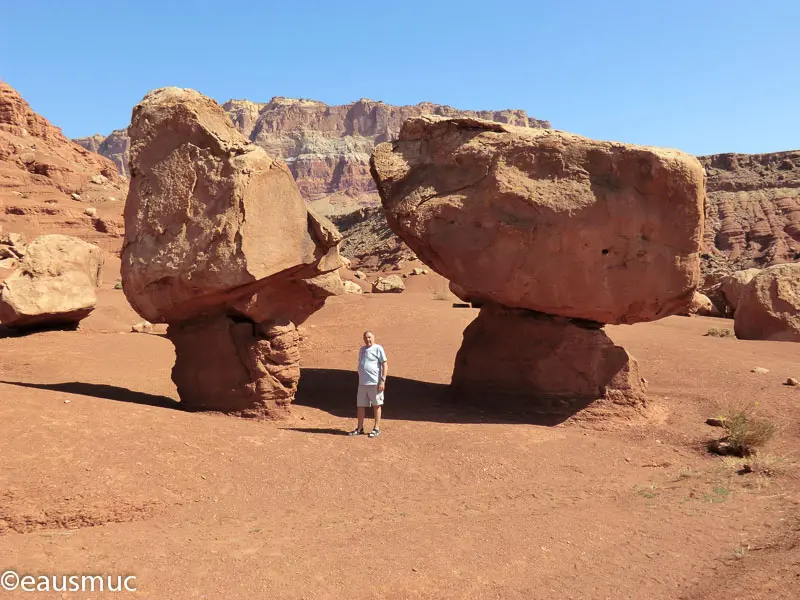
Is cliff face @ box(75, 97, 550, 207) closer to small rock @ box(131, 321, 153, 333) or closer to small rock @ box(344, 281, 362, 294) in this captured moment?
small rock @ box(344, 281, 362, 294)

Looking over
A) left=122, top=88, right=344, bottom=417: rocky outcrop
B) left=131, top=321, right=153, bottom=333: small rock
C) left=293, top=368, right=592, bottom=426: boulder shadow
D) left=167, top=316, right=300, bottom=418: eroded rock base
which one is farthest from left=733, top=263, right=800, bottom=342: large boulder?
left=131, top=321, right=153, bottom=333: small rock

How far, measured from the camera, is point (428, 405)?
31.6 feet

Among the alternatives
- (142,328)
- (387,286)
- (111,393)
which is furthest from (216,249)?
(387,286)

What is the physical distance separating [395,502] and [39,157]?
3968 centimetres

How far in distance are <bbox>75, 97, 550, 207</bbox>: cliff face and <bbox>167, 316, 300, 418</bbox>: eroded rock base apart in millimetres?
121952

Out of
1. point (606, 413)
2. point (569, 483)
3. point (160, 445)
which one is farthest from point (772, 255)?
point (160, 445)

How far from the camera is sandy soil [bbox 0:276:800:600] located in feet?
14.0

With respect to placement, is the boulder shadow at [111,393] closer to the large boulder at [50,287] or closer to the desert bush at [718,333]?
the large boulder at [50,287]

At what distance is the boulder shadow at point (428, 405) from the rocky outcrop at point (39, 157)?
31.5 m

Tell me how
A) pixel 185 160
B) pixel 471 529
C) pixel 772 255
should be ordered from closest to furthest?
pixel 471 529
pixel 185 160
pixel 772 255

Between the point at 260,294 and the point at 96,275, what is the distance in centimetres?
834

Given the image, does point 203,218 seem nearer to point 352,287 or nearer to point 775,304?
point 775,304

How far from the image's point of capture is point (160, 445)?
6137 millimetres

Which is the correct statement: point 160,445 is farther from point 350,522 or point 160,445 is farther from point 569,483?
point 569,483
